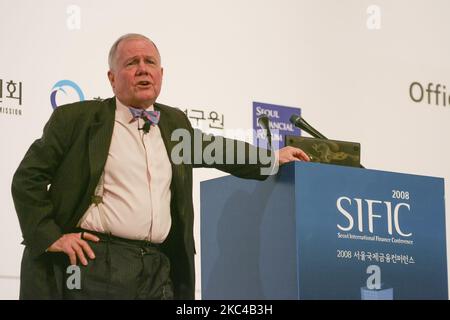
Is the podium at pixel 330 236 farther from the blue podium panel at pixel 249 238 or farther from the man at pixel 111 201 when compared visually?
the man at pixel 111 201

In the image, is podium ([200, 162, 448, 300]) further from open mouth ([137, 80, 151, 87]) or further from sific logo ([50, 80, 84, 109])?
sific logo ([50, 80, 84, 109])

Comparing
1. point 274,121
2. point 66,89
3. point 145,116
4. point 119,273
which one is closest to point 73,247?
point 119,273

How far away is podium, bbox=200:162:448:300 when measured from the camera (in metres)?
2.57

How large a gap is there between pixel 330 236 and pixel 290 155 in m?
0.31

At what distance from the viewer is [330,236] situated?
2592 mm

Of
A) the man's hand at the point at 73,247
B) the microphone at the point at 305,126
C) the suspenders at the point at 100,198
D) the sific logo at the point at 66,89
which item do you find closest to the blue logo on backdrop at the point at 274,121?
the sific logo at the point at 66,89

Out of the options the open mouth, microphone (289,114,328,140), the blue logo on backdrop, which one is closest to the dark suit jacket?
the open mouth

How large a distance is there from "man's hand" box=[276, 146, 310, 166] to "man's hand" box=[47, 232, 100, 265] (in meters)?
0.69

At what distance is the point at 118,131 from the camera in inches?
103

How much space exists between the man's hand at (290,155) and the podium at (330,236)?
0.17 feet

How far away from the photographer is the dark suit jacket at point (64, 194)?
2453 millimetres

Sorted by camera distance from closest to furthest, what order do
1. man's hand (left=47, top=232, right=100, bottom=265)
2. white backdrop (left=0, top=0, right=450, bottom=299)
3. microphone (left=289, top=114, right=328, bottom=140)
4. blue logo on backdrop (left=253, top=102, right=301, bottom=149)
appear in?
1. man's hand (left=47, top=232, right=100, bottom=265)
2. microphone (left=289, top=114, right=328, bottom=140)
3. white backdrop (left=0, top=0, right=450, bottom=299)
4. blue logo on backdrop (left=253, top=102, right=301, bottom=149)

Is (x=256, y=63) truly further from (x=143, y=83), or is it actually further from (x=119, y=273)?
(x=119, y=273)
